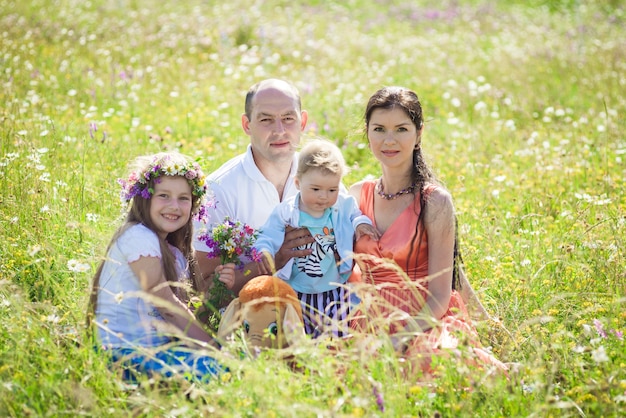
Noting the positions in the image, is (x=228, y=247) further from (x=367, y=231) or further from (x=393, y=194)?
(x=393, y=194)

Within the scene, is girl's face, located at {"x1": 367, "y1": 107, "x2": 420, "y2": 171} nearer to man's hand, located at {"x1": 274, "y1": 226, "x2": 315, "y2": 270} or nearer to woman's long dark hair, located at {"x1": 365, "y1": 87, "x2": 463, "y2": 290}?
woman's long dark hair, located at {"x1": 365, "y1": 87, "x2": 463, "y2": 290}

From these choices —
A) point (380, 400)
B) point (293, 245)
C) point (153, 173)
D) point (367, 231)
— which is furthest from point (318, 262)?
point (380, 400)

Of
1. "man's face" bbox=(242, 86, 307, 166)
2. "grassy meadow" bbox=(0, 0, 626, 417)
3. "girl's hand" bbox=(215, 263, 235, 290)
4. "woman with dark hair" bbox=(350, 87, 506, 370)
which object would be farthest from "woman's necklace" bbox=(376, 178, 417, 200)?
"girl's hand" bbox=(215, 263, 235, 290)

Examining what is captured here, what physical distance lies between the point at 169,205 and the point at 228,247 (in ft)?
1.31

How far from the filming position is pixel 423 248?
3.85 m

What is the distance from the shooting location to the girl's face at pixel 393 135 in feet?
12.5

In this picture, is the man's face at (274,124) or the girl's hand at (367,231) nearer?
the girl's hand at (367,231)

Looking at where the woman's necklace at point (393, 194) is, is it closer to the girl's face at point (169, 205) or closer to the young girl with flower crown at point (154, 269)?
the young girl with flower crown at point (154, 269)

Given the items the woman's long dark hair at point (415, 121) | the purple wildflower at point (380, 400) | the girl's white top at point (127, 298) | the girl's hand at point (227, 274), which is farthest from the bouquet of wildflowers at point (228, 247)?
the purple wildflower at point (380, 400)

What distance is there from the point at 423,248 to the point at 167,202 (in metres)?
1.45

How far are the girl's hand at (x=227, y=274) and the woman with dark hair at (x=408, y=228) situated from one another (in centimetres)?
70

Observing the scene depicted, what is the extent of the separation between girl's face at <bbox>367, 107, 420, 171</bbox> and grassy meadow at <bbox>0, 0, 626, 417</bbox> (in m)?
0.48

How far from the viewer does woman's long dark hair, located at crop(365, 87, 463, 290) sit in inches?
150

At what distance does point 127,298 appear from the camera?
3.54 m
